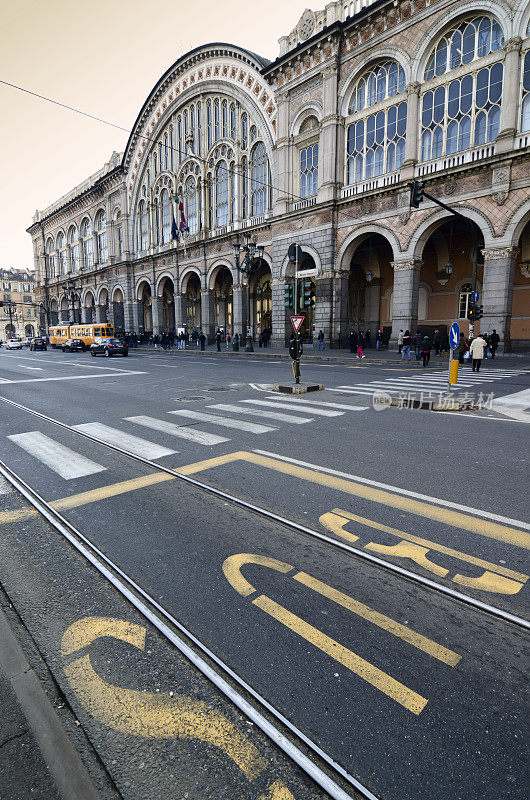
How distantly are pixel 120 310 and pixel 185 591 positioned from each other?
Result: 60.6 metres

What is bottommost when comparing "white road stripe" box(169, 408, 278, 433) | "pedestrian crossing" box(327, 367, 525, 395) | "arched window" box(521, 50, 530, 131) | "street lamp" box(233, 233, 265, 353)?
"white road stripe" box(169, 408, 278, 433)

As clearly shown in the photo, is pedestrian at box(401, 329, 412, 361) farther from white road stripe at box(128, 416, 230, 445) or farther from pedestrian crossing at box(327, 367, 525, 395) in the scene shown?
white road stripe at box(128, 416, 230, 445)

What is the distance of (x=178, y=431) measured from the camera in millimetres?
7746

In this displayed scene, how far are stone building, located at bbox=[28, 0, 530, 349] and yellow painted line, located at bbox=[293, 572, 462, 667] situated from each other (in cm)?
1069

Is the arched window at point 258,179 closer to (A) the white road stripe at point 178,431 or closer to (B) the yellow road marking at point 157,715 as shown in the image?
(A) the white road stripe at point 178,431

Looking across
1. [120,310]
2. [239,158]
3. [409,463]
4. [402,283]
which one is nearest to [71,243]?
[120,310]

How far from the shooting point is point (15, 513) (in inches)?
179

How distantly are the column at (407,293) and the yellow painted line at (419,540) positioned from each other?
23.7 metres

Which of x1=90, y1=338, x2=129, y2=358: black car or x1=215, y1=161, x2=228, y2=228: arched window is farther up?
x1=215, y1=161, x2=228, y2=228: arched window

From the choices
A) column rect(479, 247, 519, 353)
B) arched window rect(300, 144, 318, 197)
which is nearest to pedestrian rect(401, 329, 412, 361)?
column rect(479, 247, 519, 353)

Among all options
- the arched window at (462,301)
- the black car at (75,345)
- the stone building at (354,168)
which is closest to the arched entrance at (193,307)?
the stone building at (354,168)

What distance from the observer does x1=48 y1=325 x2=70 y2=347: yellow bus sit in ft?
171

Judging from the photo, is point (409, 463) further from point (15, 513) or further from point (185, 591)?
point (15, 513)

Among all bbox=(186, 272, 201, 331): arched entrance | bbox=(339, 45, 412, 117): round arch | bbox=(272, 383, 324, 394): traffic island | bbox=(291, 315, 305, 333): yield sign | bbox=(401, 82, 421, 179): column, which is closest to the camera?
bbox=(272, 383, 324, 394): traffic island
